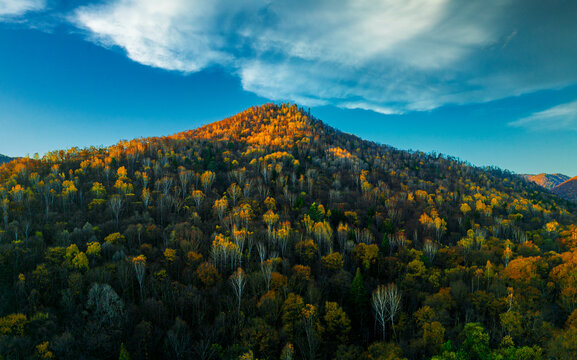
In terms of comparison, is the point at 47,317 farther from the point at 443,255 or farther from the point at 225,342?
the point at 443,255

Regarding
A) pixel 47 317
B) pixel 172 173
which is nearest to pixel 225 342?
pixel 47 317

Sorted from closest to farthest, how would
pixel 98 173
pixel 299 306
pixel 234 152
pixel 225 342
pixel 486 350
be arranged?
pixel 486 350 < pixel 225 342 < pixel 299 306 < pixel 98 173 < pixel 234 152

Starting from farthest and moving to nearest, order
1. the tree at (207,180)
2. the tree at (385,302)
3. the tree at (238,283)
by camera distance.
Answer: the tree at (207,180), the tree at (238,283), the tree at (385,302)

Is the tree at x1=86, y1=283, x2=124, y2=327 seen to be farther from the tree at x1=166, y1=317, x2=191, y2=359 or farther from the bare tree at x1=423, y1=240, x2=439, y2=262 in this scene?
the bare tree at x1=423, y1=240, x2=439, y2=262

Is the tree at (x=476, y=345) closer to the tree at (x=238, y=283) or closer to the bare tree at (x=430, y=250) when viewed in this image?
the bare tree at (x=430, y=250)

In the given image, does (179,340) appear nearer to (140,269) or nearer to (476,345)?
(140,269)

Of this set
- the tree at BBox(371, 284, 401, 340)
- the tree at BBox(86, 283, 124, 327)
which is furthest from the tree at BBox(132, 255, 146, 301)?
the tree at BBox(371, 284, 401, 340)

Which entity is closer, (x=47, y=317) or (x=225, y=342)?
(x=47, y=317)

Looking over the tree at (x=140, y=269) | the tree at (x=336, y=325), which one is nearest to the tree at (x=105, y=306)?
the tree at (x=140, y=269)
